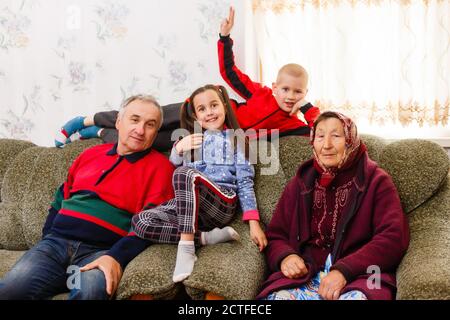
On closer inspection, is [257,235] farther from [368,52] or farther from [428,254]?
[368,52]

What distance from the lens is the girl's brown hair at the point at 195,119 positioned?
6.66 ft

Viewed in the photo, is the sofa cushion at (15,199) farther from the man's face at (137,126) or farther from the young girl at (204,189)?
the young girl at (204,189)

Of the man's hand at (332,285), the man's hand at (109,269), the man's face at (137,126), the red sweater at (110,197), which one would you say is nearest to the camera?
the man's hand at (332,285)

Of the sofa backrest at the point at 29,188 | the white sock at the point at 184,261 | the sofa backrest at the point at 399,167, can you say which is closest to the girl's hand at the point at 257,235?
the sofa backrest at the point at 399,167

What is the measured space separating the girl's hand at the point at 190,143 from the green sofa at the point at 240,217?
288 mm

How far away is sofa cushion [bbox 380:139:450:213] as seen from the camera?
1755 mm

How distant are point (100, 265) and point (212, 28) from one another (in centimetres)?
145

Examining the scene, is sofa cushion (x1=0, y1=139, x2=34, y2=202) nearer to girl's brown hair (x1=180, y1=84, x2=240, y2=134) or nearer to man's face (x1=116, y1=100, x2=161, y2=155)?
man's face (x1=116, y1=100, x2=161, y2=155)

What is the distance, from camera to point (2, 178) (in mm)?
2348

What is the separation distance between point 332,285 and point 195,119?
924 millimetres

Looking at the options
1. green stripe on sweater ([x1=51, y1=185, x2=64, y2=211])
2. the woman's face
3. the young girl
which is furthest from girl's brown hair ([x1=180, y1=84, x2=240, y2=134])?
green stripe on sweater ([x1=51, y1=185, x2=64, y2=211])

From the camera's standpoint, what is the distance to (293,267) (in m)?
1.60

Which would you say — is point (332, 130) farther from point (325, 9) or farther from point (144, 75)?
point (144, 75)
